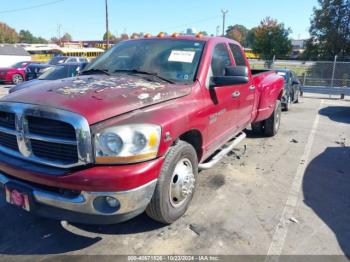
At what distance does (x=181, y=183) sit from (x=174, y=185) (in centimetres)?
9

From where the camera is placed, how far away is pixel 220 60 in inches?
178

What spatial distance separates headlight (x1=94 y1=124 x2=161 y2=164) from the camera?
270cm

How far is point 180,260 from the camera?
2984 mm

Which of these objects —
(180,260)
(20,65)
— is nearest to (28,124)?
(180,260)

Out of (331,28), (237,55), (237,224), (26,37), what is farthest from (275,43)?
(26,37)

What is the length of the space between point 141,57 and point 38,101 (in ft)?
5.43

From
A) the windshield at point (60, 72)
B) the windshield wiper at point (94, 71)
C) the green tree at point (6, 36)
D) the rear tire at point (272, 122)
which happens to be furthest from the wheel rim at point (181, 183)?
the green tree at point (6, 36)

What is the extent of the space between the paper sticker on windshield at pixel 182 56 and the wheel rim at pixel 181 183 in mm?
1229

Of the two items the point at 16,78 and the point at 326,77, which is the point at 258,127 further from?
the point at 16,78

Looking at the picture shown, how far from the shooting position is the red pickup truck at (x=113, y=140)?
8.86 ft

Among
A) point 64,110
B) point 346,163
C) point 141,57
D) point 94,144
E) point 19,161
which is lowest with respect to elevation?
point 346,163

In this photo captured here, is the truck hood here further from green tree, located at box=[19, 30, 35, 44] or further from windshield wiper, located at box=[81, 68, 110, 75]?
green tree, located at box=[19, 30, 35, 44]

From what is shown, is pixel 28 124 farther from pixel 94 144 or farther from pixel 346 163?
pixel 346 163

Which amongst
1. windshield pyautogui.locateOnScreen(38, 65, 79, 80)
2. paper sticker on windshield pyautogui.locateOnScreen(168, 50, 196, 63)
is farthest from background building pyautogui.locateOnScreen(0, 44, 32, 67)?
paper sticker on windshield pyautogui.locateOnScreen(168, 50, 196, 63)
